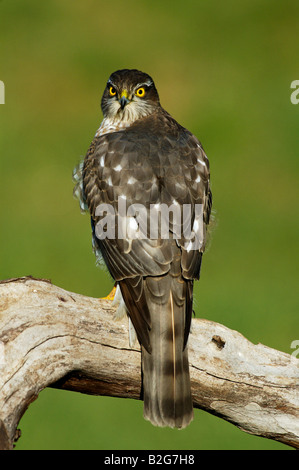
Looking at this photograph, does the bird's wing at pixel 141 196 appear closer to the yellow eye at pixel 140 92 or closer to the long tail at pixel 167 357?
the long tail at pixel 167 357

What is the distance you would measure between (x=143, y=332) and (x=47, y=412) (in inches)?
205

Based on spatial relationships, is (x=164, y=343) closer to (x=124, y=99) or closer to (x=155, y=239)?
(x=155, y=239)

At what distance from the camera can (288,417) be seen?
5.87 meters

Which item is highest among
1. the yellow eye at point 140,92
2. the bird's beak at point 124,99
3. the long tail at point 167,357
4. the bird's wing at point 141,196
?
the yellow eye at point 140,92

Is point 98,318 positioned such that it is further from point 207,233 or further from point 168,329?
point 207,233

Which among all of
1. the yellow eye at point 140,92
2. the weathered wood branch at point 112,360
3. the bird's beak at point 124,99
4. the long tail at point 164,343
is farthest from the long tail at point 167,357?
the yellow eye at point 140,92

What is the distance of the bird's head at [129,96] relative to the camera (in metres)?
6.74

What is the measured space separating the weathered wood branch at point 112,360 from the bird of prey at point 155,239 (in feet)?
0.69

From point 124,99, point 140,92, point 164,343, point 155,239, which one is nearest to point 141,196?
point 155,239

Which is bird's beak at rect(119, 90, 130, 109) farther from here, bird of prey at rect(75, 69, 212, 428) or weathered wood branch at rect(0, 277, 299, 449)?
weathered wood branch at rect(0, 277, 299, 449)

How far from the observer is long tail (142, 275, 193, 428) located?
554 centimetres

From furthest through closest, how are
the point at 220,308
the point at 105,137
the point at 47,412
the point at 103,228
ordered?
the point at 220,308
the point at 47,412
the point at 105,137
the point at 103,228

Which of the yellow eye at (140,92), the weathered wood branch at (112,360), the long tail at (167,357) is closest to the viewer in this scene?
the weathered wood branch at (112,360)

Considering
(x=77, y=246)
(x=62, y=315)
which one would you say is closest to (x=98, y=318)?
(x=62, y=315)
